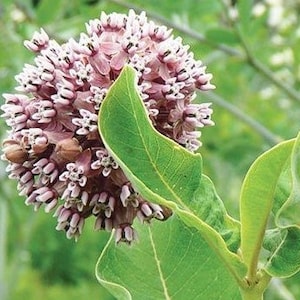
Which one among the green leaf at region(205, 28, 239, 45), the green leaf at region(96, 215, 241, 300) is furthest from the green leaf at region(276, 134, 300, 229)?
the green leaf at region(205, 28, 239, 45)

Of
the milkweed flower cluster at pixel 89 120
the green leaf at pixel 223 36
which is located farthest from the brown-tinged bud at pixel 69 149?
the green leaf at pixel 223 36

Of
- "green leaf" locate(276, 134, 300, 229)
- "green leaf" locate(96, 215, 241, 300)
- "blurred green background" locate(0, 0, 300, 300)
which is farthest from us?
"blurred green background" locate(0, 0, 300, 300)

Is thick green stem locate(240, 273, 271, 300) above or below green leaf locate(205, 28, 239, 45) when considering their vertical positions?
above

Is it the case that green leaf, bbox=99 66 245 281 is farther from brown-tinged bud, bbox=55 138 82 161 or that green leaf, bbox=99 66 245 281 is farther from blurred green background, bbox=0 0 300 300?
blurred green background, bbox=0 0 300 300

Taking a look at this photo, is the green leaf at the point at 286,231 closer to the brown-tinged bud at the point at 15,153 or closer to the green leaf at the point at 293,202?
the green leaf at the point at 293,202

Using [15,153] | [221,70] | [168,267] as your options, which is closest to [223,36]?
[221,70]

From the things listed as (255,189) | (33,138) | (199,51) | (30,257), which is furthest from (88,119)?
(30,257)
